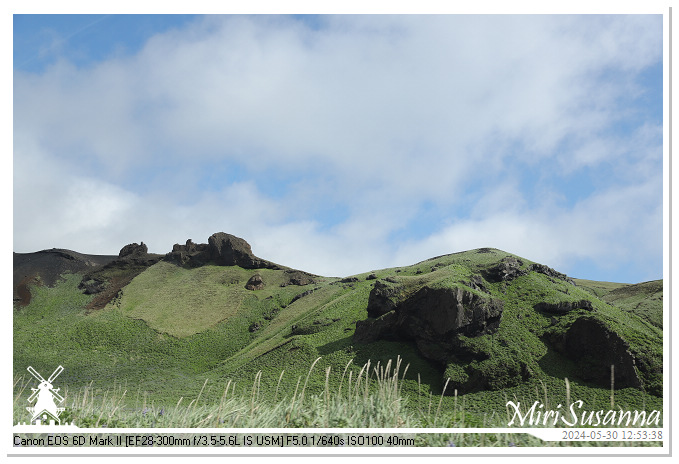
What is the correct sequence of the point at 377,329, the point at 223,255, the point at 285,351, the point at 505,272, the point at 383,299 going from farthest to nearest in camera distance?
the point at 223,255 → the point at 505,272 → the point at 383,299 → the point at 285,351 → the point at 377,329

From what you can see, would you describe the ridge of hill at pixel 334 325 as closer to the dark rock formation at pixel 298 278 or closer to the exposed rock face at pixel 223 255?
the exposed rock face at pixel 223 255

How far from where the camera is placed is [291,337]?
130ft

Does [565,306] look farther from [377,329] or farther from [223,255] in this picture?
[223,255]

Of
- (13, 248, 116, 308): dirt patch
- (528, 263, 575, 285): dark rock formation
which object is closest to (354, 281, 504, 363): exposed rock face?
(528, 263, 575, 285): dark rock formation

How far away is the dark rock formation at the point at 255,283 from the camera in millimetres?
67588

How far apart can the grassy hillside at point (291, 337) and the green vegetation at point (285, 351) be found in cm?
14

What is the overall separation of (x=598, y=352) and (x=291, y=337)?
79.3 feet

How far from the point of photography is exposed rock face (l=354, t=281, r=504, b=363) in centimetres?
2917

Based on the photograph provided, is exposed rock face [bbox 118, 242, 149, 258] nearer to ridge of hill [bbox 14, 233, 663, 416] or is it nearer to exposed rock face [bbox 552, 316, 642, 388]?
ridge of hill [bbox 14, 233, 663, 416]

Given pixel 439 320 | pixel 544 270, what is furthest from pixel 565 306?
pixel 544 270

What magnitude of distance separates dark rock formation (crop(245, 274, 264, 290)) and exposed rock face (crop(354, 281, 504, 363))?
3675 centimetres

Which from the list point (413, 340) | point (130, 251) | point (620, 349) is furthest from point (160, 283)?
point (620, 349)

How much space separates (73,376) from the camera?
4091 centimetres
